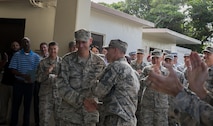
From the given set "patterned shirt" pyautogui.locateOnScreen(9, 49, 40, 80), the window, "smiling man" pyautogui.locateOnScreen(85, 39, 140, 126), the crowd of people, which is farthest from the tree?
"smiling man" pyautogui.locateOnScreen(85, 39, 140, 126)

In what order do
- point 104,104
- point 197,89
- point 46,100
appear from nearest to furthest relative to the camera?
point 197,89, point 104,104, point 46,100

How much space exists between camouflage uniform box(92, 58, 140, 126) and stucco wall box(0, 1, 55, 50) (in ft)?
14.6

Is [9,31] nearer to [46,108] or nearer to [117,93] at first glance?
[46,108]

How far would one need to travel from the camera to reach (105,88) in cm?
361

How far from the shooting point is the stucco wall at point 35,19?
26.0ft

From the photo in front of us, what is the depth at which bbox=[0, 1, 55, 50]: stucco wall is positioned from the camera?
313 inches

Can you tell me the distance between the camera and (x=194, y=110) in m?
1.47

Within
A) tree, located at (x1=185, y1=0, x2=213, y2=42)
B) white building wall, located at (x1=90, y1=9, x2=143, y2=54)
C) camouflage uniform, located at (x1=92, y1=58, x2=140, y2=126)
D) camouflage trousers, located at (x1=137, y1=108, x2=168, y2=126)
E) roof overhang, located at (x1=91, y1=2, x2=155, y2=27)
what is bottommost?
camouflage trousers, located at (x1=137, y1=108, x2=168, y2=126)

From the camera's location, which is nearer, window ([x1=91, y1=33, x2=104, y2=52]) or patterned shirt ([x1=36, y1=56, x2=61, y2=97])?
patterned shirt ([x1=36, y1=56, x2=61, y2=97])

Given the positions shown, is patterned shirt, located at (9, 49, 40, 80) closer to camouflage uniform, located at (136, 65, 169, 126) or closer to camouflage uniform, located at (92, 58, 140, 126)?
camouflage uniform, located at (136, 65, 169, 126)

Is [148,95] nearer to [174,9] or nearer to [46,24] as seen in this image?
[46,24]

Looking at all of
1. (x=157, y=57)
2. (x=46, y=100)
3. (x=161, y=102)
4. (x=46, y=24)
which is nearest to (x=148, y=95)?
(x=161, y=102)

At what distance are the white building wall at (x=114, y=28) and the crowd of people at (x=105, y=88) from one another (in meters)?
2.09

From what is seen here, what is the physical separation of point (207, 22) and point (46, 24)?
56.7 ft
